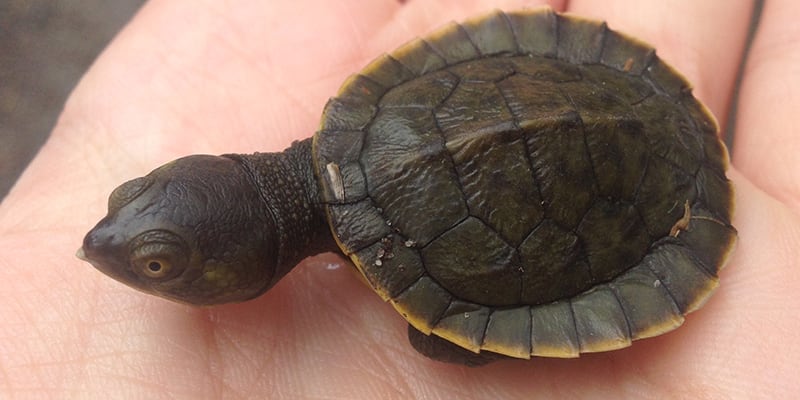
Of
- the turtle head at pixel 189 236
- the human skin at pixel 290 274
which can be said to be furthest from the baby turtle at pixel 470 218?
the human skin at pixel 290 274

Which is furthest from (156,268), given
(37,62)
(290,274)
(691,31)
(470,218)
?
(37,62)

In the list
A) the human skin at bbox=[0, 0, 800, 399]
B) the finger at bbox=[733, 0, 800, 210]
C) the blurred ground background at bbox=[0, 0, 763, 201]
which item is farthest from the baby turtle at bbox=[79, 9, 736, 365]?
the blurred ground background at bbox=[0, 0, 763, 201]

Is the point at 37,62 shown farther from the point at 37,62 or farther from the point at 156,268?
the point at 156,268

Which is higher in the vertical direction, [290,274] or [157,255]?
[157,255]

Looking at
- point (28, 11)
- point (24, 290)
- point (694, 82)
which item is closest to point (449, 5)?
point (694, 82)

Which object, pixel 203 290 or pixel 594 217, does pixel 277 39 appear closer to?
pixel 203 290

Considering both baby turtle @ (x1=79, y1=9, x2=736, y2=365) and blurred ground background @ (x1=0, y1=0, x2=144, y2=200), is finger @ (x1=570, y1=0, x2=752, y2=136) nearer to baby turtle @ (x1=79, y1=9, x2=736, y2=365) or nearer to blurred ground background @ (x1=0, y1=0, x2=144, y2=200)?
baby turtle @ (x1=79, y1=9, x2=736, y2=365)

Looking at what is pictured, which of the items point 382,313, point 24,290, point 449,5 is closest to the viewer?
point 24,290
